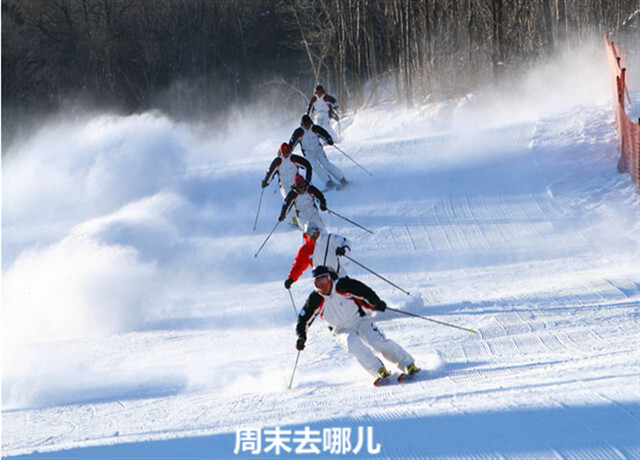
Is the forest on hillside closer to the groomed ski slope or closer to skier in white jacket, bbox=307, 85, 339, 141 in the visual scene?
skier in white jacket, bbox=307, 85, 339, 141

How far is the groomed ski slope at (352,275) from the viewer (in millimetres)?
5336

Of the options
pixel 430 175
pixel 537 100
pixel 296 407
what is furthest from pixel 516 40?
pixel 296 407

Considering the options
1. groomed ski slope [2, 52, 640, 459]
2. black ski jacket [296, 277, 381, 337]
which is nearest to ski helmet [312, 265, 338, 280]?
black ski jacket [296, 277, 381, 337]

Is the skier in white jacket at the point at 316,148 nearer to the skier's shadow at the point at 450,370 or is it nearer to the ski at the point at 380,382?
the skier's shadow at the point at 450,370

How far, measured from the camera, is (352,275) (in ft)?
39.8

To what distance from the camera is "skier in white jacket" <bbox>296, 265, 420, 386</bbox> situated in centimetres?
680

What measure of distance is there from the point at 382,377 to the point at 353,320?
592 millimetres

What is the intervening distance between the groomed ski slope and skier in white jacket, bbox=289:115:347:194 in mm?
442

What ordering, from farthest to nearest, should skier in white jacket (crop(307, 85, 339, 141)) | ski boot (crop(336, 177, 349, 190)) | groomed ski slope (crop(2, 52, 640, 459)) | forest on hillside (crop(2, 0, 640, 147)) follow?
forest on hillside (crop(2, 0, 640, 147)), skier in white jacket (crop(307, 85, 339, 141)), ski boot (crop(336, 177, 349, 190)), groomed ski slope (crop(2, 52, 640, 459))

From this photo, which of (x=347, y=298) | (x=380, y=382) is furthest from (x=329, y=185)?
(x=380, y=382)

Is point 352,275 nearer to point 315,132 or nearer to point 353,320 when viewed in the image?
point 315,132

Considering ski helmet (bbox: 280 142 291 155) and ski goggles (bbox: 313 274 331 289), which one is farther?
ski helmet (bbox: 280 142 291 155)

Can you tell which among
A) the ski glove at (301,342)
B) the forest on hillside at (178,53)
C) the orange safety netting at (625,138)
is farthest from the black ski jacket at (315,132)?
the forest on hillside at (178,53)

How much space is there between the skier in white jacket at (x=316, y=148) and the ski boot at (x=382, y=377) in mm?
8138
